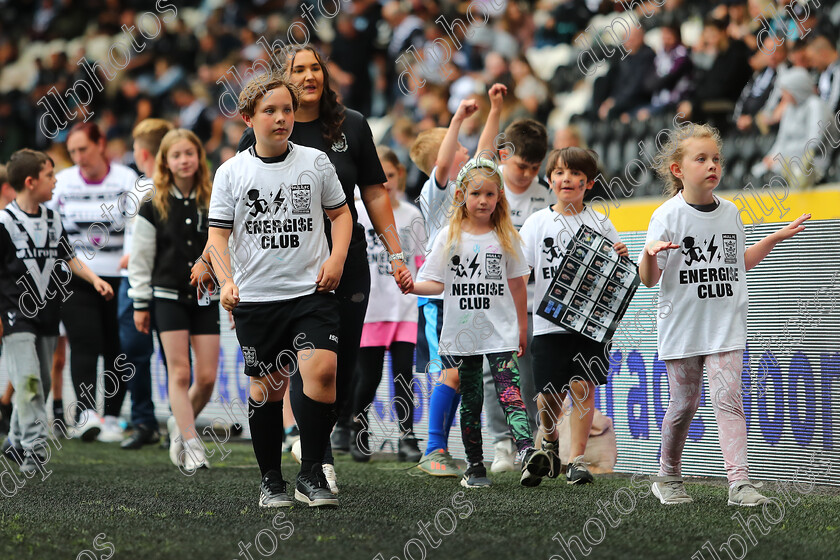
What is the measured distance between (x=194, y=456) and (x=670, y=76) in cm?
597

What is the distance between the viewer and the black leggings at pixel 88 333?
7.47 meters

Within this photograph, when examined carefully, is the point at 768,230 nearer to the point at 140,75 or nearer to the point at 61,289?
the point at 61,289

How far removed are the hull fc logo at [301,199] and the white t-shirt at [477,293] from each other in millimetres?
1103

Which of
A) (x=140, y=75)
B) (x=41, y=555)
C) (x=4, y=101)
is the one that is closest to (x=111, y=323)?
(x=41, y=555)

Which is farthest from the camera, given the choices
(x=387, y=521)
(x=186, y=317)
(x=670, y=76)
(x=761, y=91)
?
(x=670, y=76)

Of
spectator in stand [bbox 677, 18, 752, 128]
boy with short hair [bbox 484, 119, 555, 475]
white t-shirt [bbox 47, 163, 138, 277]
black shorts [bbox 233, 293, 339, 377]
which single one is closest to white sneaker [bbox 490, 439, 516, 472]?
boy with short hair [bbox 484, 119, 555, 475]

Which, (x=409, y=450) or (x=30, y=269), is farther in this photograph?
(x=409, y=450)

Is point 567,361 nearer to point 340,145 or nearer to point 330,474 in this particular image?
point 330,474

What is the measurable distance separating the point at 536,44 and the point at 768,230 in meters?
7.51

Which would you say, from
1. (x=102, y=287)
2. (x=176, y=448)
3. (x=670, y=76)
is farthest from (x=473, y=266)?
(x=670, y=76)

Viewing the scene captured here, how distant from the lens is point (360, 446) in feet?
21.8

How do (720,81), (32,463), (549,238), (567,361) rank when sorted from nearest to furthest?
(567,361) → (549,238) → (32,463) → (720,81)

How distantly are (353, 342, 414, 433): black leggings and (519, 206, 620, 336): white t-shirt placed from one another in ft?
4.85

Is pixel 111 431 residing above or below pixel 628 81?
below
